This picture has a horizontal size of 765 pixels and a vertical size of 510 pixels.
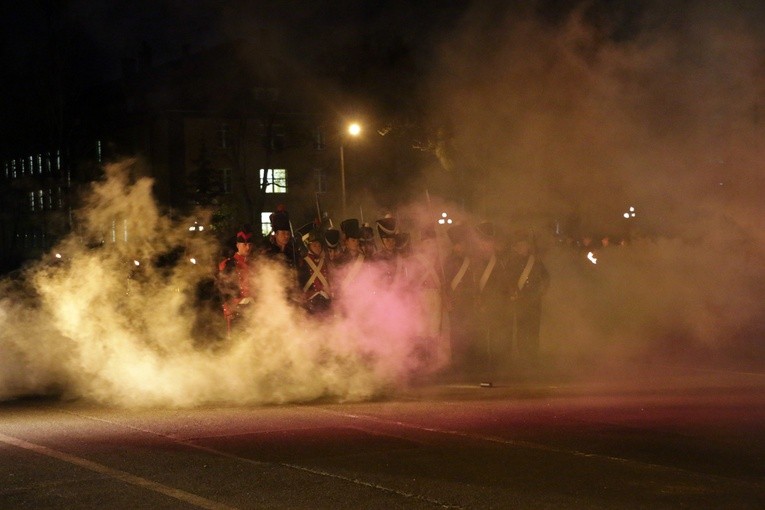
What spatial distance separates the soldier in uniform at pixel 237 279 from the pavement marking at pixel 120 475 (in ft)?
11.7

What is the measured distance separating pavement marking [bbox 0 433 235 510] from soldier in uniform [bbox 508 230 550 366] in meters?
6.35

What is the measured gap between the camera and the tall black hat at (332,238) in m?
12.4

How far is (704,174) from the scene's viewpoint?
868cm

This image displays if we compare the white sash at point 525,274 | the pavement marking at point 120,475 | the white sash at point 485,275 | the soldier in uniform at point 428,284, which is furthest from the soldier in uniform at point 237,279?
the pavement marking at point 120,475

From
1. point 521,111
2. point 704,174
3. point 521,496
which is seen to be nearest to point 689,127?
point 704,174

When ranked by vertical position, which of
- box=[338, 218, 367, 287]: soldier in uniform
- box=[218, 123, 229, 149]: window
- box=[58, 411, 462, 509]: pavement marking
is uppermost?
box=[218, 123, 229, 149]: window

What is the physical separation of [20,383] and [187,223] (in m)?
2.92

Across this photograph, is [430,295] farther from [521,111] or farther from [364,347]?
[521,111]

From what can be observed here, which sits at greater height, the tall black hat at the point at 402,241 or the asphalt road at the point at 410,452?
the tall black hat at the point at 402,241

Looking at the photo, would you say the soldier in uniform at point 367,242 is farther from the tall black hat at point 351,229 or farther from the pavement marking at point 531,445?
the pavement marking at point 531,445

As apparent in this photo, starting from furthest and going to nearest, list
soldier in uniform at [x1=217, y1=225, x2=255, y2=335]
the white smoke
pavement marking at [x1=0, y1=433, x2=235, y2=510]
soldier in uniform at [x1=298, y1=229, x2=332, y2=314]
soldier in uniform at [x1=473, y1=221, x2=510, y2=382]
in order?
1. soldier in uniform at [x1=473, y1=221, x2=510, y2=382]
2. soldier in uniform at [x1=298, y1=229, x2=332, y2=314]
3. soldier in uniform at [x1=217, y1=225, x2=255, y2=335]
4. the white smoke
5. pavement marking at [x1=0, y1=433, x2=235, y2=510]

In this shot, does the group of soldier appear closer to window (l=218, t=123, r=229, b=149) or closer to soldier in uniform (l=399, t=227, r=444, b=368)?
soldier in uniform (l=399, t=227, r=444, b=368)

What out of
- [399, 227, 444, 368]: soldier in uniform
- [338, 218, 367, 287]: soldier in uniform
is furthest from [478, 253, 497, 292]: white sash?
[338, 218, 367, 287]: soldier in uniform

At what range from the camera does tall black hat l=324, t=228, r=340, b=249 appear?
12.4 meters
